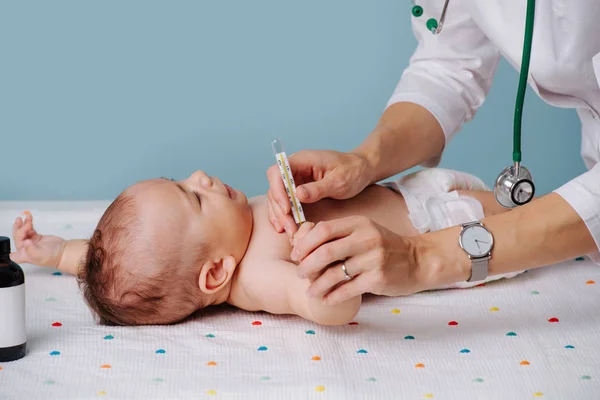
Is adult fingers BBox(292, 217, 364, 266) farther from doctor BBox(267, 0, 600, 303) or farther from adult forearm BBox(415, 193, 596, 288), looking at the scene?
adult forearm BBox(415, 193, 596, 288)

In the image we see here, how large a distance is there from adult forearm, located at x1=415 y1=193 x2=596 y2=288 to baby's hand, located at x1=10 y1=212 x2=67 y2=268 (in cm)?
92

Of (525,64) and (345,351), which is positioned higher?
(525,64)

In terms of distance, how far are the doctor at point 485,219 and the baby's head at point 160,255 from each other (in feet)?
0.42

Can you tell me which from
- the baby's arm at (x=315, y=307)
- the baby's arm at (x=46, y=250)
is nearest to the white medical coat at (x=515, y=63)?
the baby's arm at (x=315, y=307)

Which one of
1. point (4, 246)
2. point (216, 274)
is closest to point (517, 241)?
point (216, 274)

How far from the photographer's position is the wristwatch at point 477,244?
1355 millimetres

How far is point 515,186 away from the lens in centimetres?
142

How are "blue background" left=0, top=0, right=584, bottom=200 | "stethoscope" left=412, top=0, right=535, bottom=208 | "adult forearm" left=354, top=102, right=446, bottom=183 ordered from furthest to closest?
"blue background" left=0, top=0, right=584, bottom=200 → "adult forearm" left=354, top=102, right=446, bottom=183 → "stethoscope" left=412, top=0, right=535, bottom=208

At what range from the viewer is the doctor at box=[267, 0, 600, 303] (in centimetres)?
132

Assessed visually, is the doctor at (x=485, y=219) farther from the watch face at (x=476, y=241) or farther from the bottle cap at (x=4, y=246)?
the bottle cap at (x=4, y=246)

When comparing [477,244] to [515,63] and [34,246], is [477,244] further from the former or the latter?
[34,246]

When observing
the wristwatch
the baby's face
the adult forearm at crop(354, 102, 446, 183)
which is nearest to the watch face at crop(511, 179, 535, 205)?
the wristwatch

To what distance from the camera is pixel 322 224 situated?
132cm

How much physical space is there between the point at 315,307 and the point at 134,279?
1.16ft
